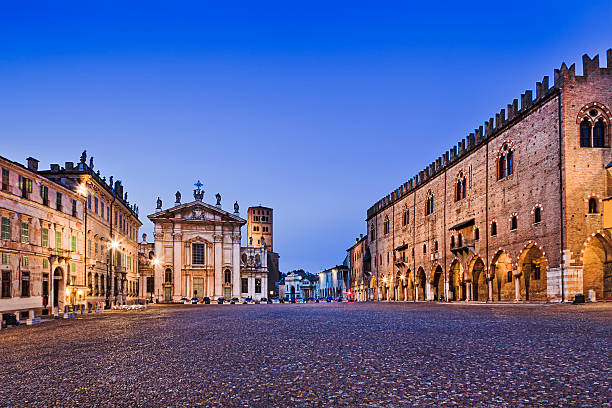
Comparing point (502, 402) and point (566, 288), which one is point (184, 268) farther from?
point (502, 402)

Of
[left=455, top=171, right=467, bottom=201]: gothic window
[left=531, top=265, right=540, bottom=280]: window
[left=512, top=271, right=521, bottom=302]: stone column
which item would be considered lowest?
[left=512, top=271, right=521, bottom=302]: stone column

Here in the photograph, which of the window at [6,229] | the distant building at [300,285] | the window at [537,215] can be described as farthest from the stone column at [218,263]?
the distant building at [300,285]

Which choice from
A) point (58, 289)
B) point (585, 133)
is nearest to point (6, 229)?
point (58, 289)

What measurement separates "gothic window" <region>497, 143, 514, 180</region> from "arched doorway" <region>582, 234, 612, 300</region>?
803cm

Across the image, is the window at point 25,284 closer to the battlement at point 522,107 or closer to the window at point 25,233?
the window at point 25,233

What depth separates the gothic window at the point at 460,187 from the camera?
45.2 meters

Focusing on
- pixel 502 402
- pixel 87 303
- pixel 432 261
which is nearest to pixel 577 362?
pixel 502 402

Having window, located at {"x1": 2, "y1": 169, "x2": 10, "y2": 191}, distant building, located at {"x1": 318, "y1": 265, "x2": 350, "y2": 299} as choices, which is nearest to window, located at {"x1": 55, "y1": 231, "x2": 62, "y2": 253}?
window, located at {"x1": 2, "y1": 169, "x2": 10, "y2": 191}

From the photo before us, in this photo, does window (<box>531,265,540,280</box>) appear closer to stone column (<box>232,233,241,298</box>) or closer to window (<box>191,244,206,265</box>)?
stone column (<box>232,233,241,298</box>)

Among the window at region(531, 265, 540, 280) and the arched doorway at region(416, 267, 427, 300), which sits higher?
the window at region(531, 265, 540, 280)

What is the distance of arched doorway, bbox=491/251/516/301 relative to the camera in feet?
122

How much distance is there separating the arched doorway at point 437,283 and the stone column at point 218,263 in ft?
103

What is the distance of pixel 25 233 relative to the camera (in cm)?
2797

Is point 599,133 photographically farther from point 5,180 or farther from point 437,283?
point 5,180
